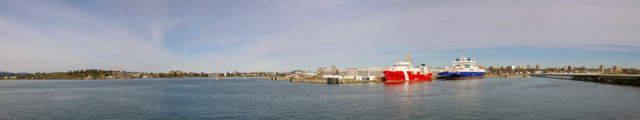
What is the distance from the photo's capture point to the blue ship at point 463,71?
147 metres

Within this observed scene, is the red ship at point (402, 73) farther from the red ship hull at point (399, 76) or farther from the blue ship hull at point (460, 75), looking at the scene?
the blue ship hull at point (460, 75)

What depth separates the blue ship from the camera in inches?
5792

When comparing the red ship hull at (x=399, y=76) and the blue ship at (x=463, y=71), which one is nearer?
the red ship hull at (x=399, y=76)

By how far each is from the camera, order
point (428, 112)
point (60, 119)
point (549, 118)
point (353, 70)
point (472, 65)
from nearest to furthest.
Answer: point (549, 118) < point (60, 119) < point (428, 112) < point (353, 70) < point (472, 65)

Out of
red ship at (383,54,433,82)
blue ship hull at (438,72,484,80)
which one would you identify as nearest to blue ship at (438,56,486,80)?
blue ship hull at (438,72,484,80)

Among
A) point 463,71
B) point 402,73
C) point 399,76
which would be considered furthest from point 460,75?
point 399,76

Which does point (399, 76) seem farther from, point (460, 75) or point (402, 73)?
point (460, 75)

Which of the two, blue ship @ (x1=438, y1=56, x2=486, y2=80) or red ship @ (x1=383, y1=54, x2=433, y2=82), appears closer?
red ship @ (x1=383, y1=54, x2=433, y2=82)

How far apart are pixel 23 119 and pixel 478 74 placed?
174 meters

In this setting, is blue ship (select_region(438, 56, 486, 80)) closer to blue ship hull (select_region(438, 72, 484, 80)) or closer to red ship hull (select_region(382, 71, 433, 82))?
blue ship hull (select_region(438, 72, 484, 80))

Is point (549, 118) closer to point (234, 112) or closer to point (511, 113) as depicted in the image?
point (511, 113)

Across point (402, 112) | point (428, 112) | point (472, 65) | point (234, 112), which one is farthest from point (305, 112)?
point (472, 65)

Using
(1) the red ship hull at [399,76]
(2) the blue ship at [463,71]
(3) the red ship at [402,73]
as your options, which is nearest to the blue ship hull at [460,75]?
(2) the blue ship at [463,71]

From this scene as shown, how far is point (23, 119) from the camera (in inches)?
1196
